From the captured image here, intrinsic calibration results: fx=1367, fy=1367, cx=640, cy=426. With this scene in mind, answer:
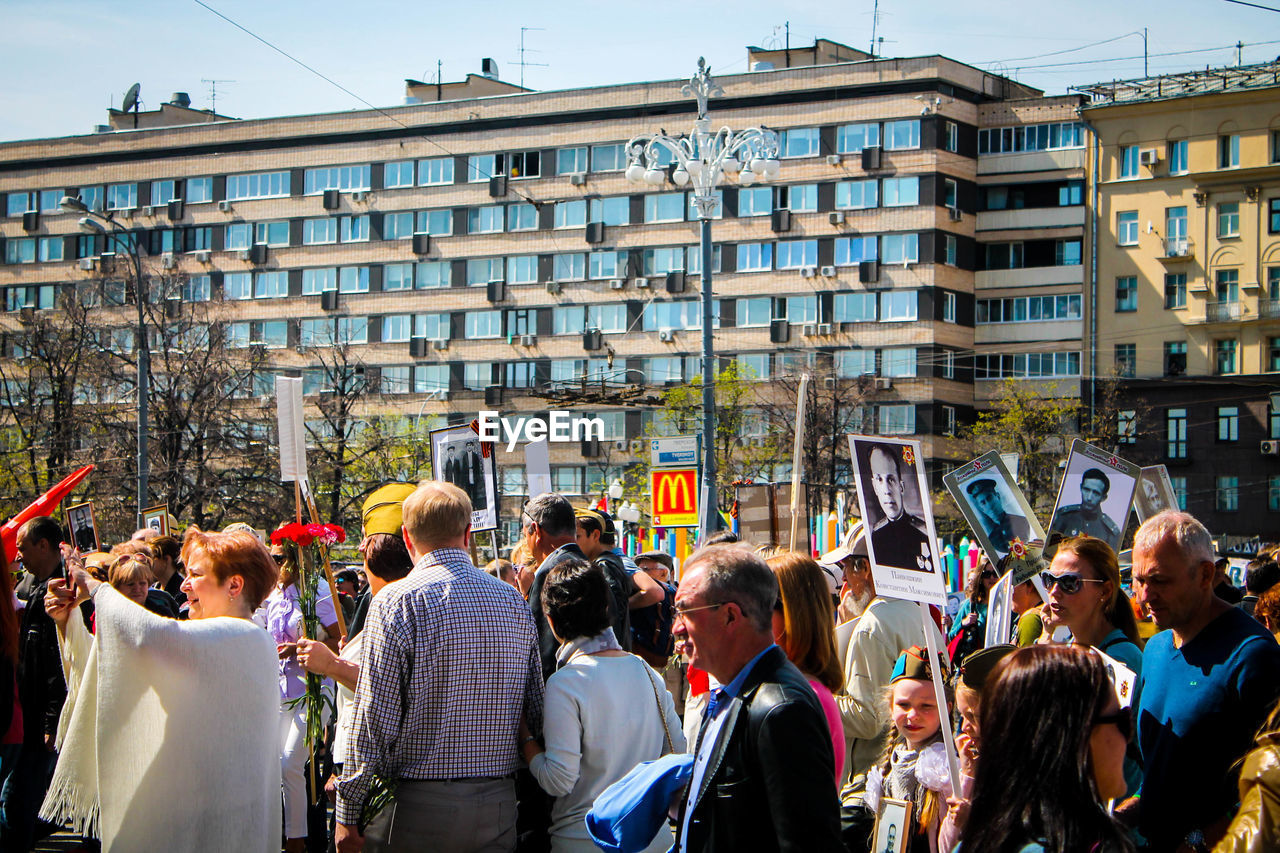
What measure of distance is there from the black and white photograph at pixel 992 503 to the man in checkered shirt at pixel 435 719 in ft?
10.6

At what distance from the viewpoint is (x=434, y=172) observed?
6438cm

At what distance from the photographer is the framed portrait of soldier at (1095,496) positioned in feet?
28.2

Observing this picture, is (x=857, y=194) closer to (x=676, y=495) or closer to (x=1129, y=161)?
(x=1129, y=161)

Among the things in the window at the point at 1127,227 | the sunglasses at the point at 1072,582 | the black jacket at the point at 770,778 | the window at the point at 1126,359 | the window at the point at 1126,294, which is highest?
the window at the point at 1127,227

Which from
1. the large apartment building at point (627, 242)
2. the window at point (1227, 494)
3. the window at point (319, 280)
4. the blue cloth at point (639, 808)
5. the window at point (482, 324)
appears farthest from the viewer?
the window at point (319, 280)

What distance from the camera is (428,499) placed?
18.3 feet

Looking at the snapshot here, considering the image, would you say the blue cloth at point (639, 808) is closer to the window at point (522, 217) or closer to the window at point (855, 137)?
the window at point (855, 137)

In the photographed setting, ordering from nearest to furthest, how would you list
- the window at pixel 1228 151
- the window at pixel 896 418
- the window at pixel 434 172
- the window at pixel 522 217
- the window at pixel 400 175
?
the window at pixel 896 418
the window at pixel 1228 151
the window at pixel 522 217
the window at pixel 434 172
the window at pixel 400 175

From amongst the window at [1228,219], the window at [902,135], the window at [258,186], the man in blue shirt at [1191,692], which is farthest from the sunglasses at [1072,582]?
the window at [258,186]

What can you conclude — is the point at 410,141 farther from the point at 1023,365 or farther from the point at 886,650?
the point at 886,650

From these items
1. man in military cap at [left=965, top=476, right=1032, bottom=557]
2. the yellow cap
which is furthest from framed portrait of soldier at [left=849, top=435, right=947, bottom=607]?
the yellow cap

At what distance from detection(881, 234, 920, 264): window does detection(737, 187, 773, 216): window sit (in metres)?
5.26

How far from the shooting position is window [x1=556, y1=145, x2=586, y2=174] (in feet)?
204

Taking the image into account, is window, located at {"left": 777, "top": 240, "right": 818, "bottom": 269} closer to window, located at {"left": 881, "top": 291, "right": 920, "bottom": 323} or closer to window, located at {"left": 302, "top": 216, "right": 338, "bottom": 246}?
window, located at {"left": 881, "top": 291, "right": 920, "bottom": 323}
